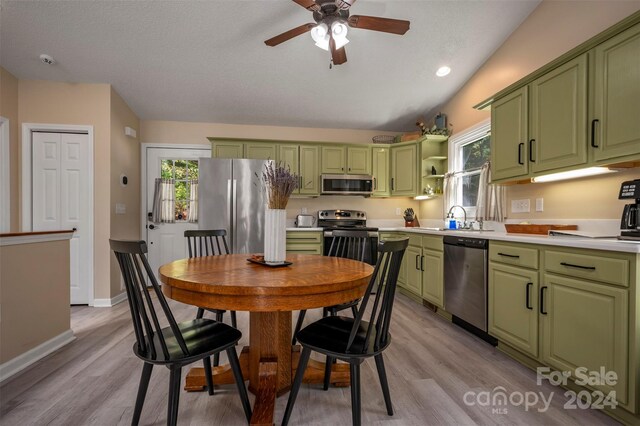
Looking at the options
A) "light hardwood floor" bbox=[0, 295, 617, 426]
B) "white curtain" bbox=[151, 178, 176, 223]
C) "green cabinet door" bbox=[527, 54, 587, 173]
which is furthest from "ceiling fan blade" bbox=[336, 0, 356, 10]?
"white curtain" bbox=[151, 178, 176, 223]

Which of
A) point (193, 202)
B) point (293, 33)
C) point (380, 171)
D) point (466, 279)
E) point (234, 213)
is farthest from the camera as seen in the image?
point (380, 171)

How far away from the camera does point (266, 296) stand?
3.88 feet

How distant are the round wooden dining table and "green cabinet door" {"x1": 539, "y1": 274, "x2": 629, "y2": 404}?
1.25 meters

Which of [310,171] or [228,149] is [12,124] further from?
[310,171]

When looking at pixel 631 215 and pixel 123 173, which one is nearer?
pixel 631 215

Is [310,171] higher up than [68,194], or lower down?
higher up

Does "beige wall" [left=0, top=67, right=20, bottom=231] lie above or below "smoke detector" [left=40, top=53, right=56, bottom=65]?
below

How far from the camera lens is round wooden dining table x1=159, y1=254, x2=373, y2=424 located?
119cm

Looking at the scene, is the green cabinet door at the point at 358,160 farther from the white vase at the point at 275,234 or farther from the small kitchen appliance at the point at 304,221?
the white vase at the point at 275,234

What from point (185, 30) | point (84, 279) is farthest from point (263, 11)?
point (84, 279)

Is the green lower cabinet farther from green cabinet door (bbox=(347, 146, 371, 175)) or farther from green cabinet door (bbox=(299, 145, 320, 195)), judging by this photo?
green cabinet door (bbox=(347, 146, 371, 175))

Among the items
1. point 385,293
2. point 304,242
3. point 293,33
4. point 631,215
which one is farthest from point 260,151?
point 631,215

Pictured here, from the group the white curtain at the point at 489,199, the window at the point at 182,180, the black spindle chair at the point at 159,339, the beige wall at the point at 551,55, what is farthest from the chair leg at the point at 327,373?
the window at the point at 182,180

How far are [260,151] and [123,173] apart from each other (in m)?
1.83
